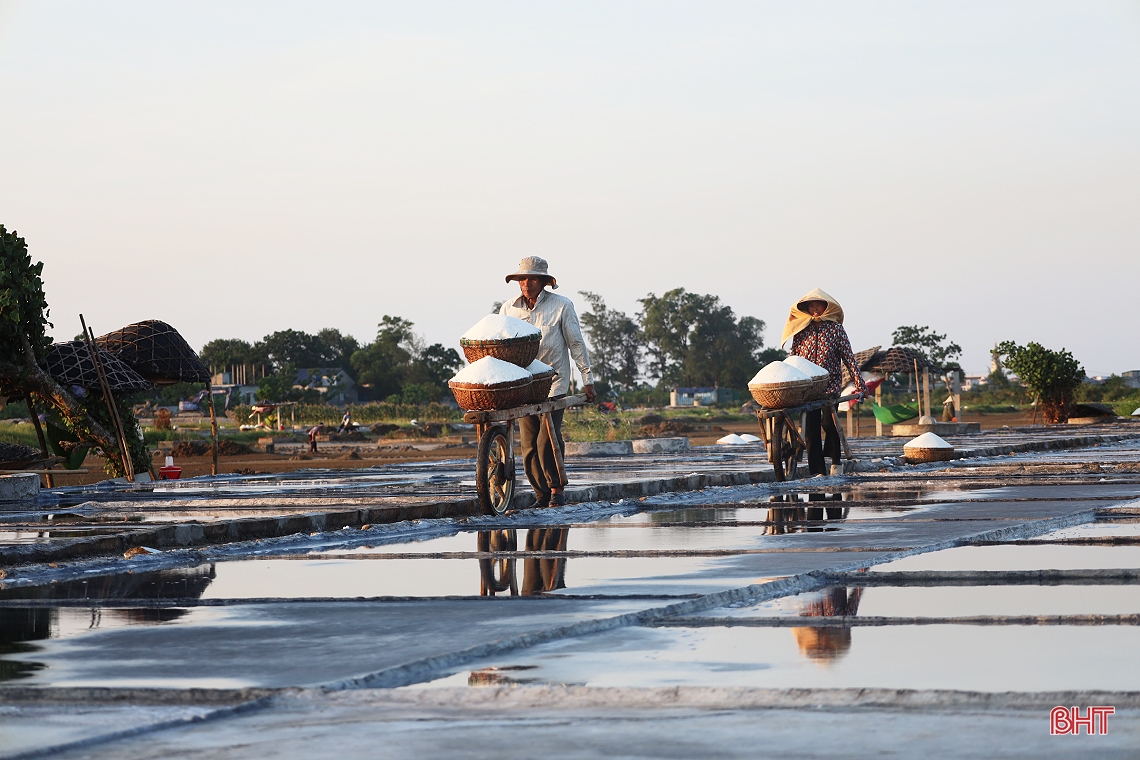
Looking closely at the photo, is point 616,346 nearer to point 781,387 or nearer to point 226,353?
point 226,353

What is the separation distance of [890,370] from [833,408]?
3075 cm

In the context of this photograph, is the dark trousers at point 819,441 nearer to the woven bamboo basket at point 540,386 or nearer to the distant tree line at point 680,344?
the woven bamboo basket at point 540,386

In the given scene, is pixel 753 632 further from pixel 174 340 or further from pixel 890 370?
pixel 890 370

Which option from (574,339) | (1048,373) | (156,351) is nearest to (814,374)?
(574,339)

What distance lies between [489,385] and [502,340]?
38 cm

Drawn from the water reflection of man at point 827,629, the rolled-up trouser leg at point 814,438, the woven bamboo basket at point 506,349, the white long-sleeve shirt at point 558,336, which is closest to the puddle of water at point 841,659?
the water reflection of man at point 827,629

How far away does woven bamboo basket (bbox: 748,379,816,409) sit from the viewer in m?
13.6

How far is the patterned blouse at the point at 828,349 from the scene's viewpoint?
1466 centimetres

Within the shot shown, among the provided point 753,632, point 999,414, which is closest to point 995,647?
point 753,632

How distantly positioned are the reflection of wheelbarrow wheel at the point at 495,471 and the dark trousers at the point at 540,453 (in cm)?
34

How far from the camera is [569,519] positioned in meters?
10.2

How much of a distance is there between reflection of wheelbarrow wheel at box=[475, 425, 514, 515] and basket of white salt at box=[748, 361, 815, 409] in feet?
12.7

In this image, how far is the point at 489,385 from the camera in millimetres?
9914

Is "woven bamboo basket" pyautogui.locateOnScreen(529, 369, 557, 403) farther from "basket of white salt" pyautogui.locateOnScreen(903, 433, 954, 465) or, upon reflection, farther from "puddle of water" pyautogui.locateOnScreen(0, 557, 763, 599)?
"basket of white salt" pyautogui.locateOnScreen(903, 433, 954, 465)
